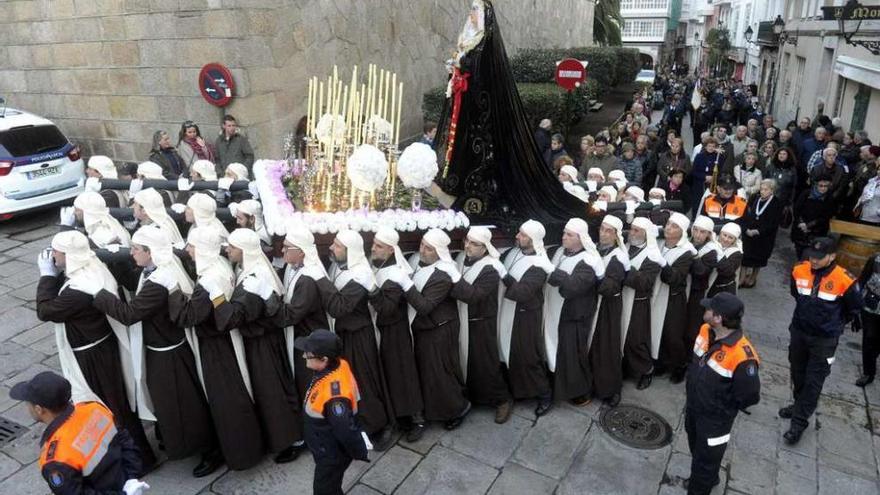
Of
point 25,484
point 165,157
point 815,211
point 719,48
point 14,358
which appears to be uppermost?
point 719,48

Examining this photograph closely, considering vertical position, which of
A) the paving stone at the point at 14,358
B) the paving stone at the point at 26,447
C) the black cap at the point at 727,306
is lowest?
the paving stone at the point at 26,447

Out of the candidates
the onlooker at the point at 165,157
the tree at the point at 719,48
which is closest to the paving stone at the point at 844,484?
the onlooker at the point at 165,157

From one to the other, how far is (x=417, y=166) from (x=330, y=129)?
1601 mm

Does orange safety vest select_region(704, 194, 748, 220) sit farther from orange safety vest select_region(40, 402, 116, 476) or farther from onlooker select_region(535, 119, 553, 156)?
orange safety vest select_region(40, 402, 116, 476)

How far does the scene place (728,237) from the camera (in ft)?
19.1

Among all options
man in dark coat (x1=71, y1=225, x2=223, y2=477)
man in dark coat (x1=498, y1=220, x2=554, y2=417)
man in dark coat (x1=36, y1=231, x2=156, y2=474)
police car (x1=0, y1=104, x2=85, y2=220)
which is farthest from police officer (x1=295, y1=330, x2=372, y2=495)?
police car (x1=0, y1=104, x2=85, y2=220)

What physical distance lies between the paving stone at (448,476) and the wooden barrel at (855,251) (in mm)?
5622

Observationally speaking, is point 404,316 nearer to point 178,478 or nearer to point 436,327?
point 436,327

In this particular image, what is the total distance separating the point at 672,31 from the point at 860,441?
191 ft

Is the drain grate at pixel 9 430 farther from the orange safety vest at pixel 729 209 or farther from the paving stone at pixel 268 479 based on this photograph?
the orange safety vest at pixel 729 209

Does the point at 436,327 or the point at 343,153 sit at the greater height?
the point at 343,153

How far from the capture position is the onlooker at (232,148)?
878 cm

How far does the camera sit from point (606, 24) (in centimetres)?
3512

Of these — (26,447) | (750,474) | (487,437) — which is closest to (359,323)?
(487,437)
